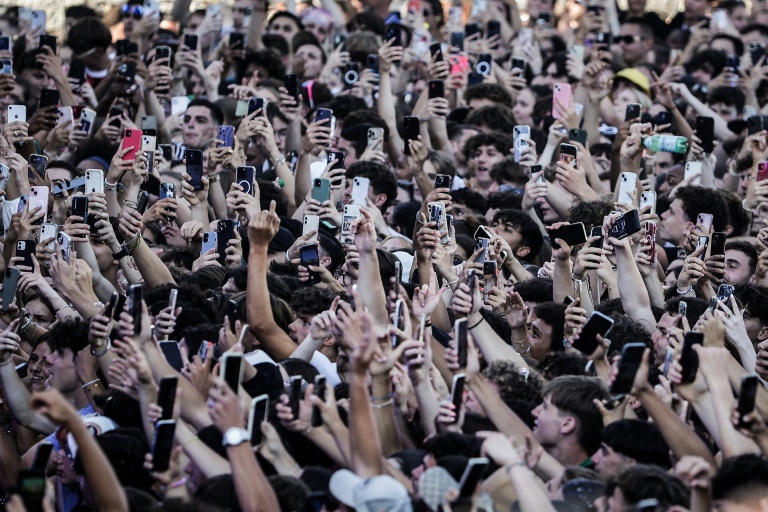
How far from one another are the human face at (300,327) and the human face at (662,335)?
170cm

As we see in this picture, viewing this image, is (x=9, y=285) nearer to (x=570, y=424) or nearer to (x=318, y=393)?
(x=318, y=393)

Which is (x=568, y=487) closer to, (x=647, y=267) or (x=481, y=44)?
(x=647, y=267)

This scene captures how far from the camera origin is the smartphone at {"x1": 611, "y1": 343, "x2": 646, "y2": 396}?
18.0 ft

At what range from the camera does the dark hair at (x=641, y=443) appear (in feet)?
18.5

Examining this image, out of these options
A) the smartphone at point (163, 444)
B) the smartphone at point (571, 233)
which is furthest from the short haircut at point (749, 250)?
the smartphone at point (163, 444)

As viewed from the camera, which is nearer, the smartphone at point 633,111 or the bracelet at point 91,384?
the bracelet at point 91,384

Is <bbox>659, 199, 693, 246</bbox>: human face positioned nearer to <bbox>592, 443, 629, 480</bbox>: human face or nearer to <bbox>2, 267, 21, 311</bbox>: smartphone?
<bbox>592, 443, 629, 480</bbox>: human face

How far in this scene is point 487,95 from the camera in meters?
12.0

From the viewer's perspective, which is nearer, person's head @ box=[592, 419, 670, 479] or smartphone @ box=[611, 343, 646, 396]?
smartphone @ box=[611, 343, 646, 396]

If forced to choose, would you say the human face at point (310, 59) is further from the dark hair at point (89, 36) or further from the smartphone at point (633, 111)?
the smartphone at point (633, 111)

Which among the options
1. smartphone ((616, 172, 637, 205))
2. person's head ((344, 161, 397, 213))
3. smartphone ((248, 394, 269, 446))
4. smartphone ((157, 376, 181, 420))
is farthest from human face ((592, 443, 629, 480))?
person's head ((344, 161, 397, 213))

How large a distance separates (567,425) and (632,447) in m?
0.38

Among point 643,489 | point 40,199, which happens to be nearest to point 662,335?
point 643,489

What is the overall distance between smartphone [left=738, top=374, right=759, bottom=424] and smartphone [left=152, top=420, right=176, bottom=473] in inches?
82.2
